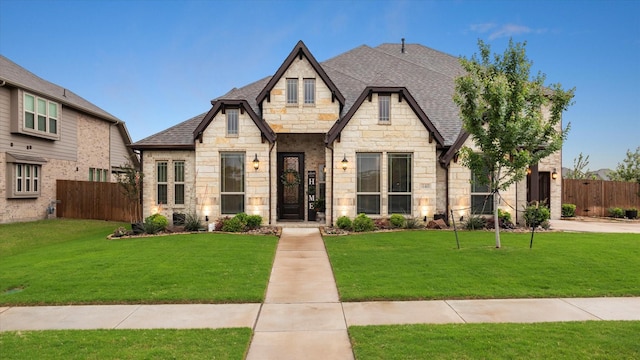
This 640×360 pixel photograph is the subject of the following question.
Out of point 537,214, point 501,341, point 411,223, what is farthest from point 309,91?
point 501,341

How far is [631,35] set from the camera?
58.0 feet

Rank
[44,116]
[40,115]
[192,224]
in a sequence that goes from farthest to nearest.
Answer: [44,116], [40,115], [192,224]

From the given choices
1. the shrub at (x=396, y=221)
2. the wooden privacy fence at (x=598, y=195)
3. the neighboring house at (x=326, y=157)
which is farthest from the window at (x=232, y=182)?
the wooden privacy fence at (x=598, y=195)

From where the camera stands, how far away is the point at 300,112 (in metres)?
15.8

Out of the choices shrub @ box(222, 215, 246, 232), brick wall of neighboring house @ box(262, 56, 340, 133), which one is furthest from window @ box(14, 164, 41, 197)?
brick wall of neighboring house @ box(262, 56, 340, 133)

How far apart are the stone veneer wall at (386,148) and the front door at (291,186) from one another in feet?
7.40

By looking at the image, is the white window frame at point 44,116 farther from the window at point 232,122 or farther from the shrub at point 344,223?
the shrub at point 344,223

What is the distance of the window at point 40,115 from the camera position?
1816cm

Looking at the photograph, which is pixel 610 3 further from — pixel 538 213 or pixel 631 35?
pixel 538 213

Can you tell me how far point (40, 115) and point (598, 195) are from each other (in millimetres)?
31361

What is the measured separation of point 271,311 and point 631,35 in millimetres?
21957

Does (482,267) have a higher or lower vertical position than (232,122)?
lower

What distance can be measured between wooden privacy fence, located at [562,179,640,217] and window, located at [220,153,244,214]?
1835cm

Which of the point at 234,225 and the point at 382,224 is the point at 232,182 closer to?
the point at 234,225
